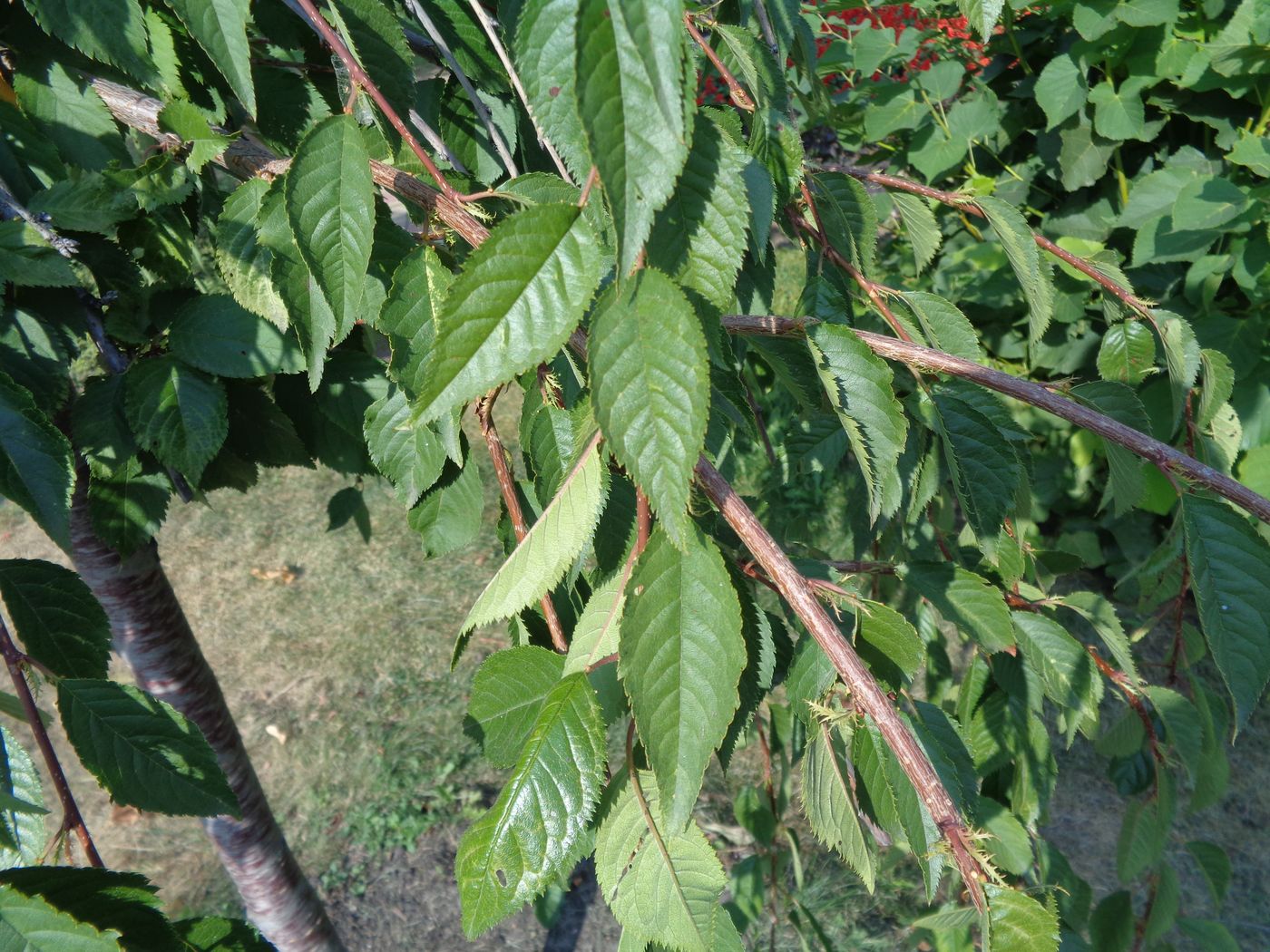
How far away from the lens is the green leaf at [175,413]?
A: 0.99 meters

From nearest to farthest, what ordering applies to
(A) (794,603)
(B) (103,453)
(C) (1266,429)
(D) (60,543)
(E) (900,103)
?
(A) (794,603) → (D) (60,543) → (B) (103,453) → (C) (1266,429) → (E) (900,103)

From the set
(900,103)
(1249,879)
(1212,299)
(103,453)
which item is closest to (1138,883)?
(1249,879)

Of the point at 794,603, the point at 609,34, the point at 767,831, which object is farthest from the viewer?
the point at 767,831

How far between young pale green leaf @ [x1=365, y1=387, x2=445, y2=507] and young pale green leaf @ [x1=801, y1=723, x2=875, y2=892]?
1.56ft

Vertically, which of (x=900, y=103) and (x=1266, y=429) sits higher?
(x=900, y=103)

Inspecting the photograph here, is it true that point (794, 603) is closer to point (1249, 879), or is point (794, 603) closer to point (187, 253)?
point (187, 253)

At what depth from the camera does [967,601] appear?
3.24 feet

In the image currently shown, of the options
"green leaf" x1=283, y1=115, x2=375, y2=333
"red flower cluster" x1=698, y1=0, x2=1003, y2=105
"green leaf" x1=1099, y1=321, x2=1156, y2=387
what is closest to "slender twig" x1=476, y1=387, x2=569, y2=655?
"green leaf" x1=283, y1=115, x2=375, y2=333

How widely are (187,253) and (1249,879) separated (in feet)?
10.1

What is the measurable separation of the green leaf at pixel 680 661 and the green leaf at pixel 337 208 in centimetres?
32

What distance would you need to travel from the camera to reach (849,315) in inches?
40.8

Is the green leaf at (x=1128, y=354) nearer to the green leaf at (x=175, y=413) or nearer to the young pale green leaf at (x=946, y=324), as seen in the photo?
the young pale green leaf at (x=946, y=324)

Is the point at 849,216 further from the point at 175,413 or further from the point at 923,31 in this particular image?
the point at 923,31

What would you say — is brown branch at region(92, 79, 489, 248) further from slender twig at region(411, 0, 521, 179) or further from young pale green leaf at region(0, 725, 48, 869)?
young pale green leaf at region(0, 725, 48, 869)
